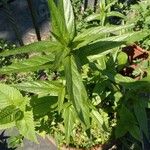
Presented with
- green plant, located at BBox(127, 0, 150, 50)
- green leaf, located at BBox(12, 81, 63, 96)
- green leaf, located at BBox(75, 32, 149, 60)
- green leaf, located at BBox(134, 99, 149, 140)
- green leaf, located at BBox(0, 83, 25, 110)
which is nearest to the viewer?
green leaf, located at BBox(75, 32, 149, 60)

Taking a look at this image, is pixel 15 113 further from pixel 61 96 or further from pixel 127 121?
pixel 127 121

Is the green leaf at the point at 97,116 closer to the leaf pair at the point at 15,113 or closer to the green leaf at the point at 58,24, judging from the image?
the leaf pair at the point at 15,113

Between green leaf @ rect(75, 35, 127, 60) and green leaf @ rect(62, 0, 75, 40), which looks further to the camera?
green leaf @ rect(75, 35, 127, 60)

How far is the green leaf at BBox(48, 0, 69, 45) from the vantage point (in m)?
1.57

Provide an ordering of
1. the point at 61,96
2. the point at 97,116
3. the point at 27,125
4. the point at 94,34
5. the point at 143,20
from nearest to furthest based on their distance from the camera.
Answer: the point at 94,34 → the point at 61,96 → the point at 27,125 → the point at 97,116 → the point at 143,20

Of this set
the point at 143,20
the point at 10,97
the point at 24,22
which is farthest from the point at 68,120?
the point at 24,22

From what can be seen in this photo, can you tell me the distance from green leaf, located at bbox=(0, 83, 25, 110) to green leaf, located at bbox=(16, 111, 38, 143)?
7 centimetres

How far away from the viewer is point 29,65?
1777mm

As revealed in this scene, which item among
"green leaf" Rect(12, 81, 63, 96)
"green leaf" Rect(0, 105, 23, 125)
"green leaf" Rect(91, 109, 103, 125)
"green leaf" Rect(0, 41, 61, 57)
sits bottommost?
"green leaf" Rect(91, 109, 103, 125)

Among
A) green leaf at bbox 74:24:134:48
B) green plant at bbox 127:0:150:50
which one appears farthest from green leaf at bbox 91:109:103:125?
green plant at bbox 127:0:150:50

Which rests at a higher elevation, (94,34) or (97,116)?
(94,34)

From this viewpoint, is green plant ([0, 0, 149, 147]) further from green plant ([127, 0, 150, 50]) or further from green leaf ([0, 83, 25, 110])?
green plant ([127, 0, 150, 50])

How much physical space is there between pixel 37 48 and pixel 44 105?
499 mm

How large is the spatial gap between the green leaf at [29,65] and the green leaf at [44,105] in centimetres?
29
